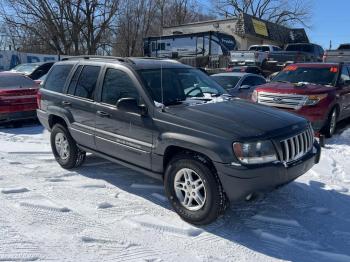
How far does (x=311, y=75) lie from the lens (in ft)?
31.0

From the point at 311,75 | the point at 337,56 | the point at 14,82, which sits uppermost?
the point at 337,56

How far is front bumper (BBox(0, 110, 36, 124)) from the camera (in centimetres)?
971

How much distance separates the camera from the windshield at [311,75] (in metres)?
9.21

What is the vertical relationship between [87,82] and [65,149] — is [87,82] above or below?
above

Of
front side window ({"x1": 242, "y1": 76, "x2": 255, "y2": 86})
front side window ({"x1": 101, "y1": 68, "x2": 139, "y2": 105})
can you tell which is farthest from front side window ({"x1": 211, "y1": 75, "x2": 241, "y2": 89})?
front side window ({"x1": 101, "y1": 68, "x2": 139, "y2": 105})

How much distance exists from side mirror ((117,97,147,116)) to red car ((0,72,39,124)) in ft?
20.5

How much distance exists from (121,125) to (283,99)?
473 centimetres

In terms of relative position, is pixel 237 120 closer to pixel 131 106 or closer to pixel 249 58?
pixel 131 106

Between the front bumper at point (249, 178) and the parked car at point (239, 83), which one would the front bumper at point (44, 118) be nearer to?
the front bumper at point (249, 178)

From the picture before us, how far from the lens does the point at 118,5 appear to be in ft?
116

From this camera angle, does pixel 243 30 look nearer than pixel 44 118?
No

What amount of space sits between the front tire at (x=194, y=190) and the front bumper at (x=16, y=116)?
684 centimetres

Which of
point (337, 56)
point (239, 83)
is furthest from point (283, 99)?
point (337, 56)

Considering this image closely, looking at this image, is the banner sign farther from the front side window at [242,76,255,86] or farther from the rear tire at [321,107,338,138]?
the rear tire at [321,107,338,138]
